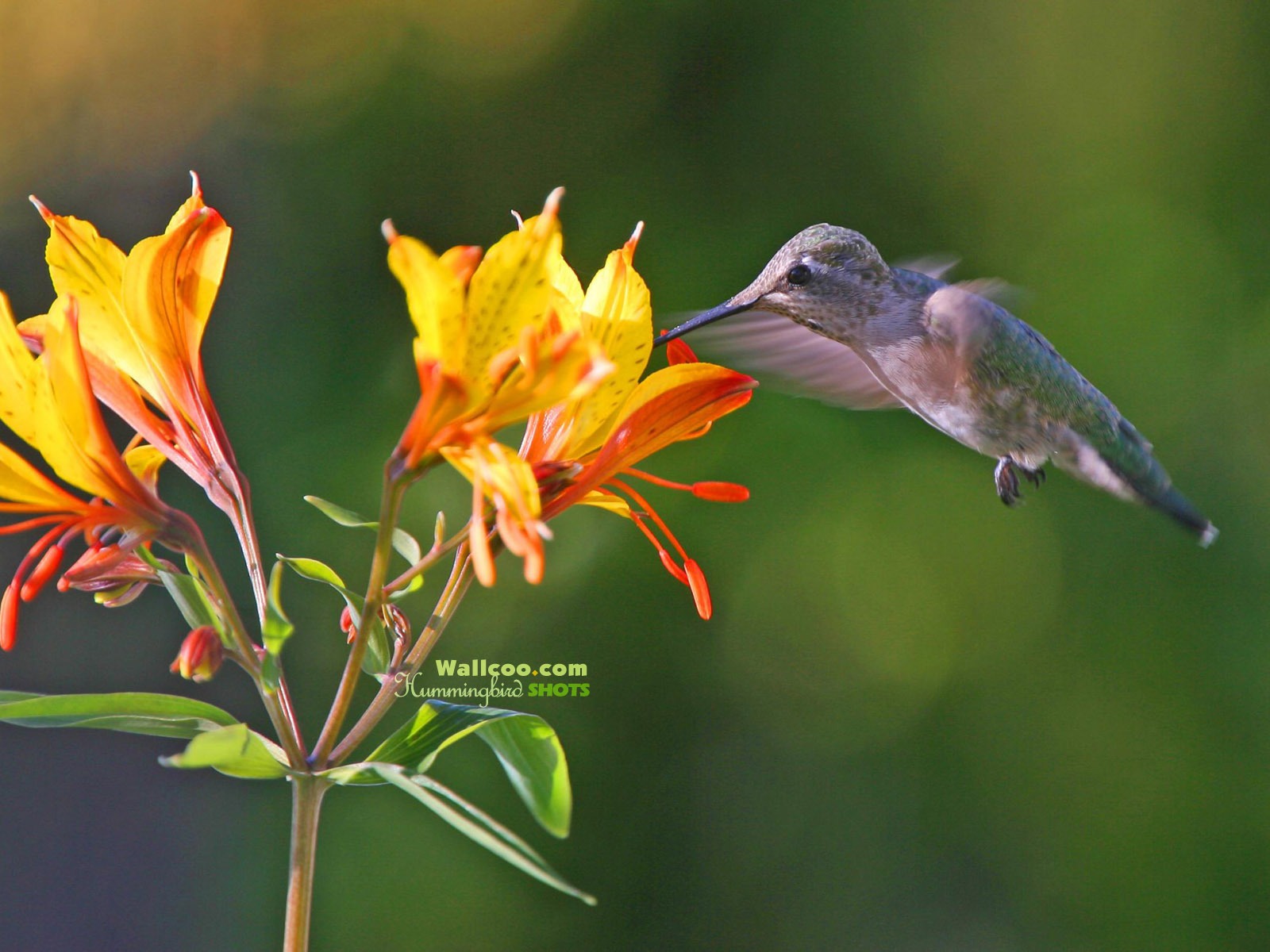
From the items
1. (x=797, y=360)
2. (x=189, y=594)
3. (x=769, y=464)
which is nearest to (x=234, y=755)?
(x=189, y=594)

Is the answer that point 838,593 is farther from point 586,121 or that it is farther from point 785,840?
point 586,121

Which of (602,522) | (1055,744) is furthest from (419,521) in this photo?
(1055,744)

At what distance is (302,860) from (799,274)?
2.85 feet

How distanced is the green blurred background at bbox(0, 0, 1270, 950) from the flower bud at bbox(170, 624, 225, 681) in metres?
1.65

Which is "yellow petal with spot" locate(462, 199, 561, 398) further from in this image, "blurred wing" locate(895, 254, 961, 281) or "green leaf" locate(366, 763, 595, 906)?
"blurred wing" locate(895, 254, 961, 281)

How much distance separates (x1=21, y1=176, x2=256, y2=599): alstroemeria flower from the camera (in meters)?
0.77

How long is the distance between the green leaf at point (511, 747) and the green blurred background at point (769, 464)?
1.58 meters

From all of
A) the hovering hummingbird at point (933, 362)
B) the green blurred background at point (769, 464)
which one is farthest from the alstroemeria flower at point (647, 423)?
the green blurred background at point (769, 464)

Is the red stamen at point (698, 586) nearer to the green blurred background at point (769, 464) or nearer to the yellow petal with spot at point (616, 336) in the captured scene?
the yellow petal with spot at point (616, 336)

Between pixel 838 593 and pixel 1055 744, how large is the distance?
556 millimetres

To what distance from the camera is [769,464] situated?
251cm

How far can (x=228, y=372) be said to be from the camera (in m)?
2.43

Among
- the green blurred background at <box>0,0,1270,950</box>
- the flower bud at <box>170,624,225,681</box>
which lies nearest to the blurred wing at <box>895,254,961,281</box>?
the green blurred background at <box>0,0,1270,950</box>

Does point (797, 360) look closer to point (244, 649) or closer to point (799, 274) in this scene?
point (799, 274)
